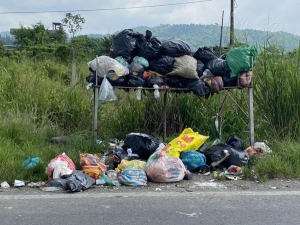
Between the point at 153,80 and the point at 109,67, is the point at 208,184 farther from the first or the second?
the point at 109,67

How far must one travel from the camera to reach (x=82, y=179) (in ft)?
17.8

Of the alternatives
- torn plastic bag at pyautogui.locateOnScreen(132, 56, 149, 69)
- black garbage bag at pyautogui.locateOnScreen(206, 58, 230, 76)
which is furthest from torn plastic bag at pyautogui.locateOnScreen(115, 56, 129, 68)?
black garbage bag at pyautogui.locateOnScreen(206, 58, 230, 76)

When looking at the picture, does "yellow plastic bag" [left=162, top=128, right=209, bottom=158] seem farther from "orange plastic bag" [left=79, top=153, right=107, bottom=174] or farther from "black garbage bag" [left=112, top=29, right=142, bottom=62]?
"black garbage bag" [left=112, top=29, right=142, bottom=62]

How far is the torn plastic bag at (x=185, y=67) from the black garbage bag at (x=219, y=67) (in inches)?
12.1

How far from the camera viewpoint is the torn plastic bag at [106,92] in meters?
6.70

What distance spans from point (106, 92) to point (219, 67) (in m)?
1.90

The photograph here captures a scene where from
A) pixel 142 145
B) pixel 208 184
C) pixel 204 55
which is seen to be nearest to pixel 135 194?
pixel 208 184

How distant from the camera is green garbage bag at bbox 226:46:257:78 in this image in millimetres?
6844

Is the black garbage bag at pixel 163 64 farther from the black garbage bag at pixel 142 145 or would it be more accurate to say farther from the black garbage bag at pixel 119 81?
the black garbage bag at pixel 142 145

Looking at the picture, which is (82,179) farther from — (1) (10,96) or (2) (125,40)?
(1) (10,96)

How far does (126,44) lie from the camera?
7.05 meters

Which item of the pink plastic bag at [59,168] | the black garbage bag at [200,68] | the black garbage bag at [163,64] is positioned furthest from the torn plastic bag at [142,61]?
the pink plastic bag at [59,168]

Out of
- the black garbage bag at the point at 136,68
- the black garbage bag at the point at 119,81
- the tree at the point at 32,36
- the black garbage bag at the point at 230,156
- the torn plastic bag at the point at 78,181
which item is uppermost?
the tree at the point at 32,36

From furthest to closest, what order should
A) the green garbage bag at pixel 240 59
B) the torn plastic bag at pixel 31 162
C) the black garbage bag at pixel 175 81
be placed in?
the black garbage bag at pixel 175 81, the green garbage bag at pixel 240 59, the torn plastic bag at pixel 31 162
